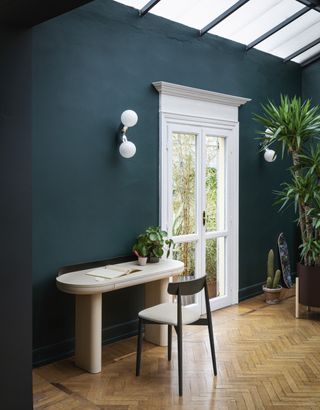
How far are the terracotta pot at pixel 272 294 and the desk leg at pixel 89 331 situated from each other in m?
2.79

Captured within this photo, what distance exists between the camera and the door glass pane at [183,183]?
507 centimetres

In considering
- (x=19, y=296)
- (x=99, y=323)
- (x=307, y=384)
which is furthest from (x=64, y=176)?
(x=307, y=384)

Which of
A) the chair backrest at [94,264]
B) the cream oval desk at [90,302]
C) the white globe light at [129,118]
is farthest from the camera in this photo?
the white globe light at [129,118]

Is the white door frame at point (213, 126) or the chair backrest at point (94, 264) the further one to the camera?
the white door frame at point (213, 126)

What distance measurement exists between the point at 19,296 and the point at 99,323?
1169 millimetres

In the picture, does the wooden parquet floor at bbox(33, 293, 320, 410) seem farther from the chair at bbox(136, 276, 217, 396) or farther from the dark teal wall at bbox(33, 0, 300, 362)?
the dark teal wall at bbox(33, 0, 300, 362)

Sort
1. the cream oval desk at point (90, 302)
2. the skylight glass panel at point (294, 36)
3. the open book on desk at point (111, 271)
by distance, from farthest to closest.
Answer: the skylight glass panel at point (294, 36), the open book on desk at point (111, 271), the cream oval desk at point (90, 302)

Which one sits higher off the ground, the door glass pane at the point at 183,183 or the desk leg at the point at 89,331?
the door glass pane at the point at 183,183

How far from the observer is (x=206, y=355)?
13.4ft

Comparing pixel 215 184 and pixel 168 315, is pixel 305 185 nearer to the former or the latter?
pixel 215 184

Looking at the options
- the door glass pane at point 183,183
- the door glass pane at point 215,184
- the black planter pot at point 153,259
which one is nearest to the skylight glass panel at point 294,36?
the door glass pane at point 215,184

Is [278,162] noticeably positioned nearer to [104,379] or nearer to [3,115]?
[104,379]

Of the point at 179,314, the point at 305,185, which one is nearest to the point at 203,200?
the point at 305,185

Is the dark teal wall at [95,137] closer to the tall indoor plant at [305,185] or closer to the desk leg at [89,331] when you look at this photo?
the desk leg at [89,331]
